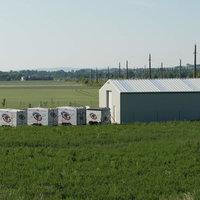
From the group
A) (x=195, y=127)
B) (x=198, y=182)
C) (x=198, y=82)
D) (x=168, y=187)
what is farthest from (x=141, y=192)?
(x=198, y=82)

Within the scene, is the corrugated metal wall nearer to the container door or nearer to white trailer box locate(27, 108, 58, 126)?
the container door

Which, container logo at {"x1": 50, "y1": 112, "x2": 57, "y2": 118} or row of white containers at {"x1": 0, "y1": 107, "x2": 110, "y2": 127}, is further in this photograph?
container logo at {"x1": 50, "y1": 112, "x2": 57, "y2": 118}

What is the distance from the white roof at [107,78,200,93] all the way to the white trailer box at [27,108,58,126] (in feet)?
24.3

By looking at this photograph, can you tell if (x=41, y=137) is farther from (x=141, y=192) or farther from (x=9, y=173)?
(x=141, y=192)

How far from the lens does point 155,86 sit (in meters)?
43.1

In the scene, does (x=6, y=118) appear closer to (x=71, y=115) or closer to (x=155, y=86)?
(x=71, y=115)

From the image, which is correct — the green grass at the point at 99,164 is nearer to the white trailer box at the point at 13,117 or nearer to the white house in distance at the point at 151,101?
the white trailer box at the point at 13,117

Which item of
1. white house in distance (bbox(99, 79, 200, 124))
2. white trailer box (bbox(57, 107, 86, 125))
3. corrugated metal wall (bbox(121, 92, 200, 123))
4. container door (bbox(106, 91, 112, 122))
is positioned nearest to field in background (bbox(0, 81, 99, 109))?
container door (bbox(106, 91, 112, 122))

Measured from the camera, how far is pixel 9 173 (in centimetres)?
1898

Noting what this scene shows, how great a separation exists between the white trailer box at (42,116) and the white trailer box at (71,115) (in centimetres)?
62

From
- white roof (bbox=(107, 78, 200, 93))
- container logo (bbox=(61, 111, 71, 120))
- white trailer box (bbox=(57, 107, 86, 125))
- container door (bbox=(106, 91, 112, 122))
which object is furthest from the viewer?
container door (bbox=(106, 91, 112, 122))

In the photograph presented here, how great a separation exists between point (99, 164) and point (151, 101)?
21617 mm

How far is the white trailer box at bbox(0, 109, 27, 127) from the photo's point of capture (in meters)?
37.5

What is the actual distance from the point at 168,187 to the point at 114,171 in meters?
3.41
